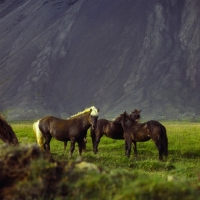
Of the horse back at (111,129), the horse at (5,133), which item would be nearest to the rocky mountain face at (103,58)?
the horse back at (111,129)

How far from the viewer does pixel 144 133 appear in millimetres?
23391

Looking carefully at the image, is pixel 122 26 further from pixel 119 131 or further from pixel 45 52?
pixel 119 131

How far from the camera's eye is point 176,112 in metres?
136

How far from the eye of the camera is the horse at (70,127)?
22.1m

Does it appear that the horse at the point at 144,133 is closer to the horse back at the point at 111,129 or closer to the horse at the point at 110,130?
the horse at the point at 110,130

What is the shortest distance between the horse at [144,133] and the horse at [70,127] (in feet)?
8.90

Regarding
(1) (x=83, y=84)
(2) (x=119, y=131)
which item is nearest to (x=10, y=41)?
(1) (x=83, y=84)

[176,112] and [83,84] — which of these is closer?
[176,112]

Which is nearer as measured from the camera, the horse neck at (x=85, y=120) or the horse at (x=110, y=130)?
the horse neck at (x=85, y=120)

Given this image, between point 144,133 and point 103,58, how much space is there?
475 ft

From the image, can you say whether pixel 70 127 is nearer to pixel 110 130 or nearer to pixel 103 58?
pixel 110 130

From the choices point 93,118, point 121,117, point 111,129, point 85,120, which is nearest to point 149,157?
point 121,117

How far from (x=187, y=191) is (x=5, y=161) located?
125 inches

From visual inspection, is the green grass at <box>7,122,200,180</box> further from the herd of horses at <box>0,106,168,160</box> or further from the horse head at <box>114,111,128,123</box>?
the horse head at <box>114,111,128,123</box>
